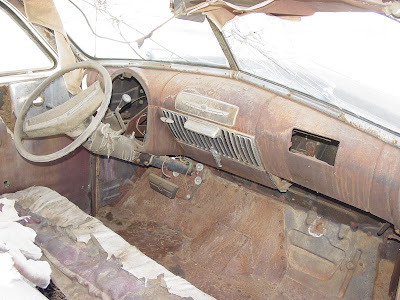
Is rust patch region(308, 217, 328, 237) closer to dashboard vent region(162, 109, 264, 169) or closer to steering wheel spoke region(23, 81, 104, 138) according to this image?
dashboard vent region(162, 109, 264, 169)

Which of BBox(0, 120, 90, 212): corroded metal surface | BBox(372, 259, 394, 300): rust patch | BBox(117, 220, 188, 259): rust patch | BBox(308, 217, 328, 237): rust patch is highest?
BBox(0, 120, 90, 212): corroded metal surface

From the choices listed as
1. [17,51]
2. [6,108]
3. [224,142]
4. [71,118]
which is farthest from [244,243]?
[17,51]

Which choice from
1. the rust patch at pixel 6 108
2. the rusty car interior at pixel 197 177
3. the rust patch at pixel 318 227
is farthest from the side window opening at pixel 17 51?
the rust patch at pixel 318 227

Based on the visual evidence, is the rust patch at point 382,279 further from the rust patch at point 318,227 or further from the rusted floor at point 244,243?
the rust patch at point 318,227

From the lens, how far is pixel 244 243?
291 centimetres

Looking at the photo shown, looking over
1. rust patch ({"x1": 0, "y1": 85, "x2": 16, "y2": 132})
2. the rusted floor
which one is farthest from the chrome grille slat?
rust patch ({"x1": 0, "y1": 85, "x2": 16, "y2": 132})

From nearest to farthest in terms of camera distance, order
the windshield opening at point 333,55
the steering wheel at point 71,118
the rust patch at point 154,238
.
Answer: the windshield opening at point 333,55
the steering wheel at point 71,118
the rust patch at point 154,238

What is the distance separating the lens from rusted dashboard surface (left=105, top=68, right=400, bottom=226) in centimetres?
183

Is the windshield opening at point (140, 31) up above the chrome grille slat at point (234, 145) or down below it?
above

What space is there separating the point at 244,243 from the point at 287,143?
1132mm

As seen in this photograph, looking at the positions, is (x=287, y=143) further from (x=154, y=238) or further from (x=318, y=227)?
(x=154, y=238)

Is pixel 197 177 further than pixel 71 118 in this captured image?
Yes

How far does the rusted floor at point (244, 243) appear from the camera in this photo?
8.29 feet

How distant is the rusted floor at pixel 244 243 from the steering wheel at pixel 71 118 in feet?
3.93
